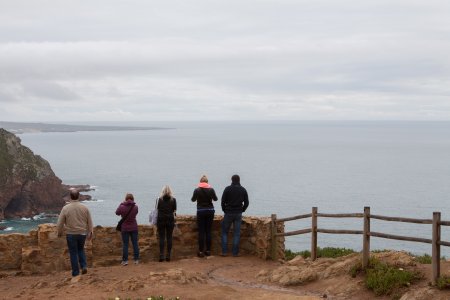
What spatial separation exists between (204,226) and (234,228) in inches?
30.5

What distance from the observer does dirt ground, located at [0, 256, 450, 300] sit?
10562 millimetres

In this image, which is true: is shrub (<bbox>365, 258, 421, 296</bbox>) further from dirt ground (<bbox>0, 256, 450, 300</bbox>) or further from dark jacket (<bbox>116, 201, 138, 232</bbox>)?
dark jacket (<bbox>116, 201, 138, 232</bbox>)

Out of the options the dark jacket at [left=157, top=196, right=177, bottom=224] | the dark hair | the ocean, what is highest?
Result: the dark hair

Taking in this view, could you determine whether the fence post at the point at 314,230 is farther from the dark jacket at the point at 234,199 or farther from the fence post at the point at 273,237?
the dark jacket at the point at 234,199

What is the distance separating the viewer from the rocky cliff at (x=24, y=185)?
3063 inches

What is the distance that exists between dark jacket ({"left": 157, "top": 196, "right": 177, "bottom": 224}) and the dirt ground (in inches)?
44.2

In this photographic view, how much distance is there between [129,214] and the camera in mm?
13570

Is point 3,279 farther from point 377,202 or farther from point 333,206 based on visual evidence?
point 377,202

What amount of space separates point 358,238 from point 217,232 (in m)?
44.1

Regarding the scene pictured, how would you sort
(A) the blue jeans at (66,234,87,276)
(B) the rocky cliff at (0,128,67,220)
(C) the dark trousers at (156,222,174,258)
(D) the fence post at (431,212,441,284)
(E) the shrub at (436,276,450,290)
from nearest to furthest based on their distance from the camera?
(E) the shrub at (436,276,450,290) → (D) the fence post at (431,212,441,284) → (A) the blue jeans at (66,234,87,276) → (C) the dark trousers at (156,222,174,258) → (B) the rocky cliff at (0,128,67,220)

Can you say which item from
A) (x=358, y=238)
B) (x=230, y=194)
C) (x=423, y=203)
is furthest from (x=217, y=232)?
(x=423, y=203)

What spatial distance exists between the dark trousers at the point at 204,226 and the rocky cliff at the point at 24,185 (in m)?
66.5

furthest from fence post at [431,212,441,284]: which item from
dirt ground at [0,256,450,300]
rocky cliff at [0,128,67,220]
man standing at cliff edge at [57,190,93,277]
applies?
rocky cliff at [0,128,67,220]

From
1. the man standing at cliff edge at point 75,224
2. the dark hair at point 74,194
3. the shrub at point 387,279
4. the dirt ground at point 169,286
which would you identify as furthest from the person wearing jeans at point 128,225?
the shrub at point 387,279
